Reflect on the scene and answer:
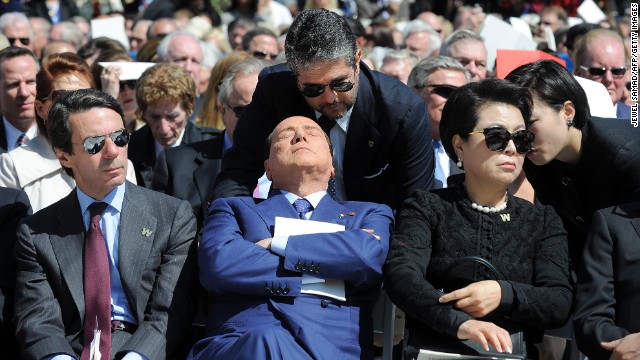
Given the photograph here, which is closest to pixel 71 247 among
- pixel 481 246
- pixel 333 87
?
pixel 333 87

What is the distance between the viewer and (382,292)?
16.9ft

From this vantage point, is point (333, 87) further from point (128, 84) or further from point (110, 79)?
point (128, 84)

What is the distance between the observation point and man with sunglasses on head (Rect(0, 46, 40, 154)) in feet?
25.6

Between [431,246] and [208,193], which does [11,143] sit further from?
[431,246]

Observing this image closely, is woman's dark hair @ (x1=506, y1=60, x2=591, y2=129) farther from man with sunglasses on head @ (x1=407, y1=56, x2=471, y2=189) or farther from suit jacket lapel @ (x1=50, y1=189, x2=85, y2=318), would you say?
suit jacket lapel @ (x1=50, y1=189, x2=85, y2=318)

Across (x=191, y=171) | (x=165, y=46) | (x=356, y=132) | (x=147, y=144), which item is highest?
(x=356, y=132)

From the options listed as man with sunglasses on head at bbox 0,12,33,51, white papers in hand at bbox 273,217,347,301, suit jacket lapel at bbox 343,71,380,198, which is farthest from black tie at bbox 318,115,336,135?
man with sunglasses on head at bbox 0,12,33,51

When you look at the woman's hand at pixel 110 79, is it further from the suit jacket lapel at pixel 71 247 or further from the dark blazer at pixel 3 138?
the suit jacket lapel at pixel 71 247

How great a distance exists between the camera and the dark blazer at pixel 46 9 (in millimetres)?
16156

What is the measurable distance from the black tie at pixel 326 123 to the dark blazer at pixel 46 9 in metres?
11.6

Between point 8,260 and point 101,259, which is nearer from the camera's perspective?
point 101,259

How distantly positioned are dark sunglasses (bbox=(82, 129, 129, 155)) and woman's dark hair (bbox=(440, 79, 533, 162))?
1.64m

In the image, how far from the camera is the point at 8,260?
5375mm

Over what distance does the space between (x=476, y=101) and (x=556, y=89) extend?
0.46m
